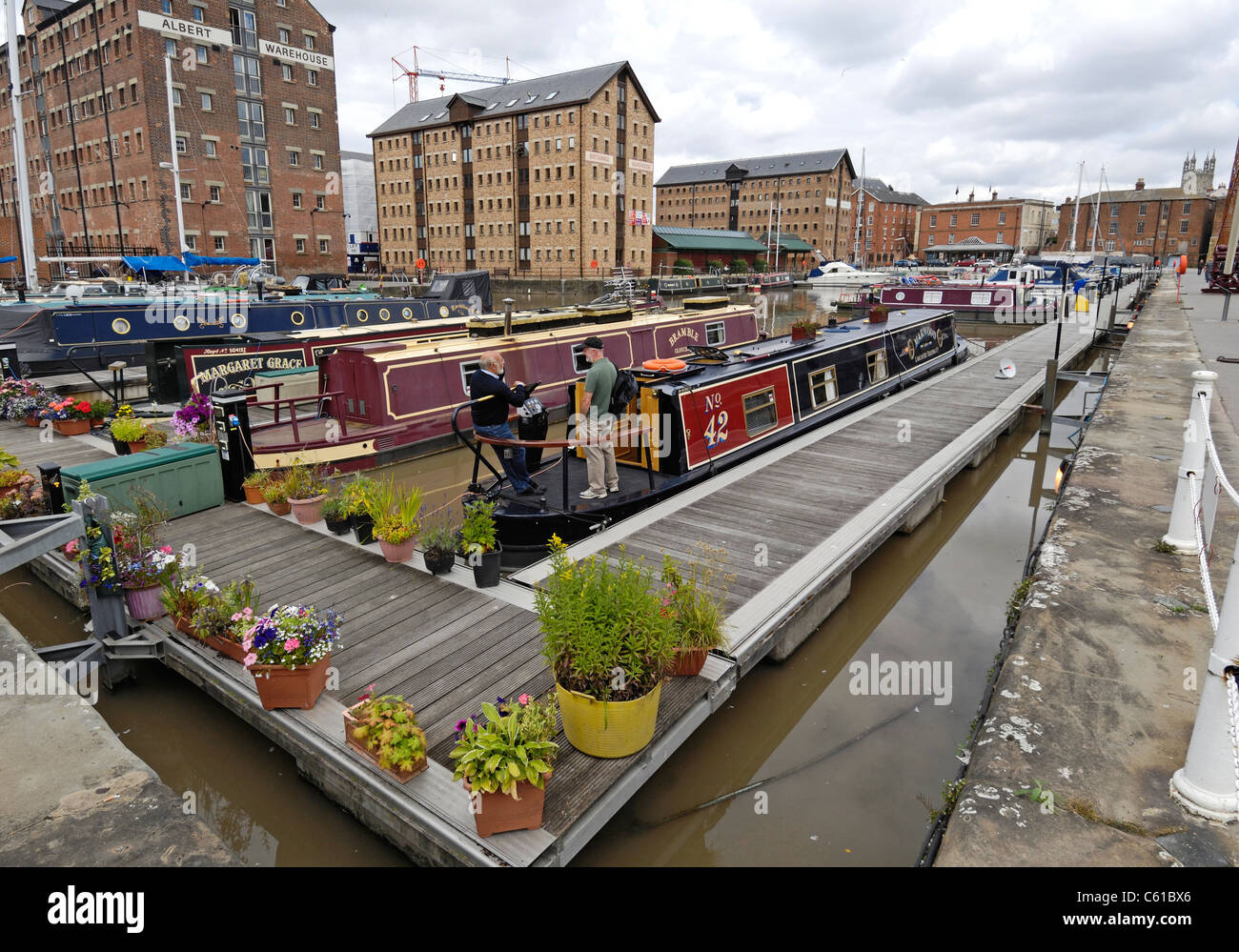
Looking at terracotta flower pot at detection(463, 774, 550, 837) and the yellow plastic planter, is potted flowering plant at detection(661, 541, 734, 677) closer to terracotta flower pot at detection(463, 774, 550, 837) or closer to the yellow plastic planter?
the yellow plastic planter

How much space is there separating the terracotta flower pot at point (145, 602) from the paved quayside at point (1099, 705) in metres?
6.13

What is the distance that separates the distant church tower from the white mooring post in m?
144

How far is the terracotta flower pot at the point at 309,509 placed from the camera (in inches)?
318

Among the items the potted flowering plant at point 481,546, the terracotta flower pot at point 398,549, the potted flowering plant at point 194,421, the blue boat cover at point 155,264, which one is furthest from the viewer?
the blue boat cover at point 155,264

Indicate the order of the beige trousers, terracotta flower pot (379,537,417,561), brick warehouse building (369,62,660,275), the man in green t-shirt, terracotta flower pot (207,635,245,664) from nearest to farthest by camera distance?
terracotta flower pot (207,635,245,664), terracotta flower pot (379,537,417,561), the man in green t-shirt, the beige trousers, brick warehouse building (369,62,660,275)

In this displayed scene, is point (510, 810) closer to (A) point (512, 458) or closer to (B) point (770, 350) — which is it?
(A) point (512, 458)

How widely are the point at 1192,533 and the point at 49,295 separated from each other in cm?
2872

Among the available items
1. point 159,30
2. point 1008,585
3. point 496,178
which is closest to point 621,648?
point 1008,585

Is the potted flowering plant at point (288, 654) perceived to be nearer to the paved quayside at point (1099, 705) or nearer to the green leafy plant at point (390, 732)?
the green leafy plant at point (390, 732)

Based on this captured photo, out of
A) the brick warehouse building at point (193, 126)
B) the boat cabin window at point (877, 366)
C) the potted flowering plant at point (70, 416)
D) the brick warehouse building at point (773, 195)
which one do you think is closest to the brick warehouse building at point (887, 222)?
the brick warehouse building at point (773, 195)

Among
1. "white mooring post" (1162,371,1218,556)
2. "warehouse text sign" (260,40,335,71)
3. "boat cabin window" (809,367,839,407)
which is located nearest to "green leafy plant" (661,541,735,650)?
"white mooring post" (1162,371,1218,556)

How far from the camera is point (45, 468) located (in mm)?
7590

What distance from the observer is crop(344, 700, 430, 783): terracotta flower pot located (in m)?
4.22
